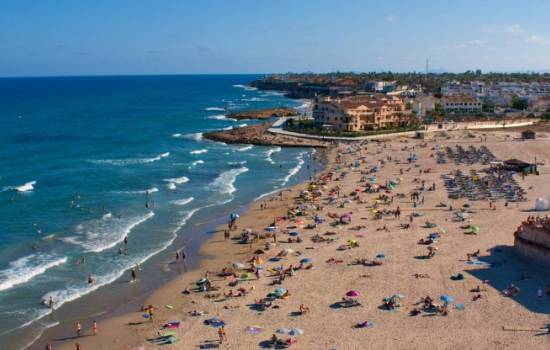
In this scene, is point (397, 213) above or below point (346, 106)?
below

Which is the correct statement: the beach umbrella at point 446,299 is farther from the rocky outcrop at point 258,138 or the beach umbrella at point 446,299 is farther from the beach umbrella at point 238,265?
the rocky outcrop at point 258,138

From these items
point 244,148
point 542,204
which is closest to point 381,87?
point 244,148

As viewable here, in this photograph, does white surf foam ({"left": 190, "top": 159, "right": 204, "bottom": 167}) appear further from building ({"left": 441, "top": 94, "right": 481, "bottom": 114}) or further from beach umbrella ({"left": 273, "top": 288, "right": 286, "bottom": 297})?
building ({"left": 441, "top": 94, "right": 481, "bottom": 114})

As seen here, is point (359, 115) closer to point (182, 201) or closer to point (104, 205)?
point (182, 201)

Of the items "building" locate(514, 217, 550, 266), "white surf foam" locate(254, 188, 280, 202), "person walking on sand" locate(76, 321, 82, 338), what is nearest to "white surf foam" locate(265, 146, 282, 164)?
"white surf foam" locate(254, 188, 280, 202)

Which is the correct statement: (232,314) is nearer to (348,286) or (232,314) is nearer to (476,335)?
(348,286)

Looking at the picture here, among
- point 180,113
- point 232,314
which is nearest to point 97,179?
point 232,314
